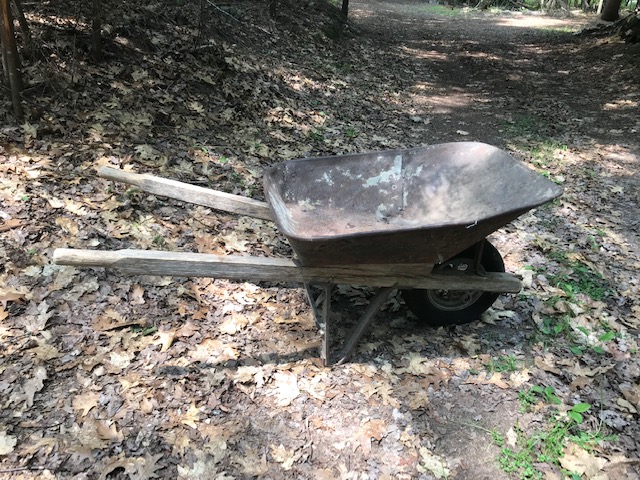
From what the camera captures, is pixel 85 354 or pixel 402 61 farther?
pixel 402 61

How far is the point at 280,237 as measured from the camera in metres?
4.48

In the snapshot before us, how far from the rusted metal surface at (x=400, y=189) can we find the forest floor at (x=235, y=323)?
74cm

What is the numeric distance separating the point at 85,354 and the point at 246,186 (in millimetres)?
2519

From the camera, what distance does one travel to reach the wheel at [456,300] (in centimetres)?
341

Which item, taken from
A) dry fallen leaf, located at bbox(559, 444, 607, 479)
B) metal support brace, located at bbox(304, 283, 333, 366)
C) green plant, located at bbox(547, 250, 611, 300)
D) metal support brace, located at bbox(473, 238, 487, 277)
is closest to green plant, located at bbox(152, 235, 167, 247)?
metal support brace, located at bbox(304, 283, 333, 366)

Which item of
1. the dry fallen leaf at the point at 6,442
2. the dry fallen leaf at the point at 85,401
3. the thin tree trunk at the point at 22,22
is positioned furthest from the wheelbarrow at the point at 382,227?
the thin tree trunk at the point at 22,22

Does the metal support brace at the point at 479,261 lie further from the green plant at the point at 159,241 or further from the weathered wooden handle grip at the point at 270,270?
the green plant at the point at 159,241

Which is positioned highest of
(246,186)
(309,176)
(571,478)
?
(309,176)

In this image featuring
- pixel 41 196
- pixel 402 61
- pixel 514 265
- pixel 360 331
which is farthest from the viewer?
pixel 402 61

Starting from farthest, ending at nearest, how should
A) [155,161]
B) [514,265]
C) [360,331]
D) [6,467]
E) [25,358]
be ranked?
[155,161] → [514,265] → [360,331] → [25,358] → [6,467]

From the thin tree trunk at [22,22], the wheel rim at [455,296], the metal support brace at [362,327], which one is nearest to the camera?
the metal support brace at [362,327]

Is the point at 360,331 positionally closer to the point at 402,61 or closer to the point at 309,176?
the point at 309,176

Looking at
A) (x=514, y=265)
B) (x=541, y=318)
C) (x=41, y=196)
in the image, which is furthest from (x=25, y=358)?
(x=514, y=265)

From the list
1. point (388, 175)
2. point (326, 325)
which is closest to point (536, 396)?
point (326, 325)
